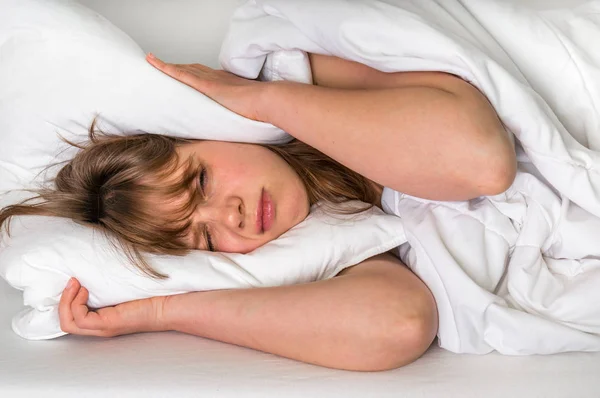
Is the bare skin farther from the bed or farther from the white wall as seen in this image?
the white wall

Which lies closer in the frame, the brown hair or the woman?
the woman

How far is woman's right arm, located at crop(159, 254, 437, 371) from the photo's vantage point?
3.47ft

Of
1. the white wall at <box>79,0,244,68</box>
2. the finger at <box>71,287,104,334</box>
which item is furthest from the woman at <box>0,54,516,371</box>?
the white wall at <box>79,0,244,68</box>

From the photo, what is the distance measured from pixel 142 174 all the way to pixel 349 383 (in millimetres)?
455

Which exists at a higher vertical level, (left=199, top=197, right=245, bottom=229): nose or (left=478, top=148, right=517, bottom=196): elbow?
(left=478, top=148, right=517, bottom=196): elbow

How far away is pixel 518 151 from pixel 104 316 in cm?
67

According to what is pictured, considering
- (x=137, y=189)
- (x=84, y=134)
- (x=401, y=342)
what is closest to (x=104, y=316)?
(x=137, y=189)

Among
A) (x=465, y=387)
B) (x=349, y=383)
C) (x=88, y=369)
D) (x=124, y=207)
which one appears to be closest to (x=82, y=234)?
(x=124, y=207)

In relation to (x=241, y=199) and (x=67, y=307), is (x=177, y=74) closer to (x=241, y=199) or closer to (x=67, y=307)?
(x=241, y=199)

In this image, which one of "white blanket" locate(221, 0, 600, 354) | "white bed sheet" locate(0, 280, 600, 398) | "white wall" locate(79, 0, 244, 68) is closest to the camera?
"white bed sheet" locate(0, 280, 600, 398)

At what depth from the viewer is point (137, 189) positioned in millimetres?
1221

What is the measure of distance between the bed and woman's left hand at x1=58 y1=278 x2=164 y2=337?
0.02m

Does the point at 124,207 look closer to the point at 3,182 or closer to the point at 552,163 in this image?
the point at 3,182

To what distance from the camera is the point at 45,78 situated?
132 centimetres
